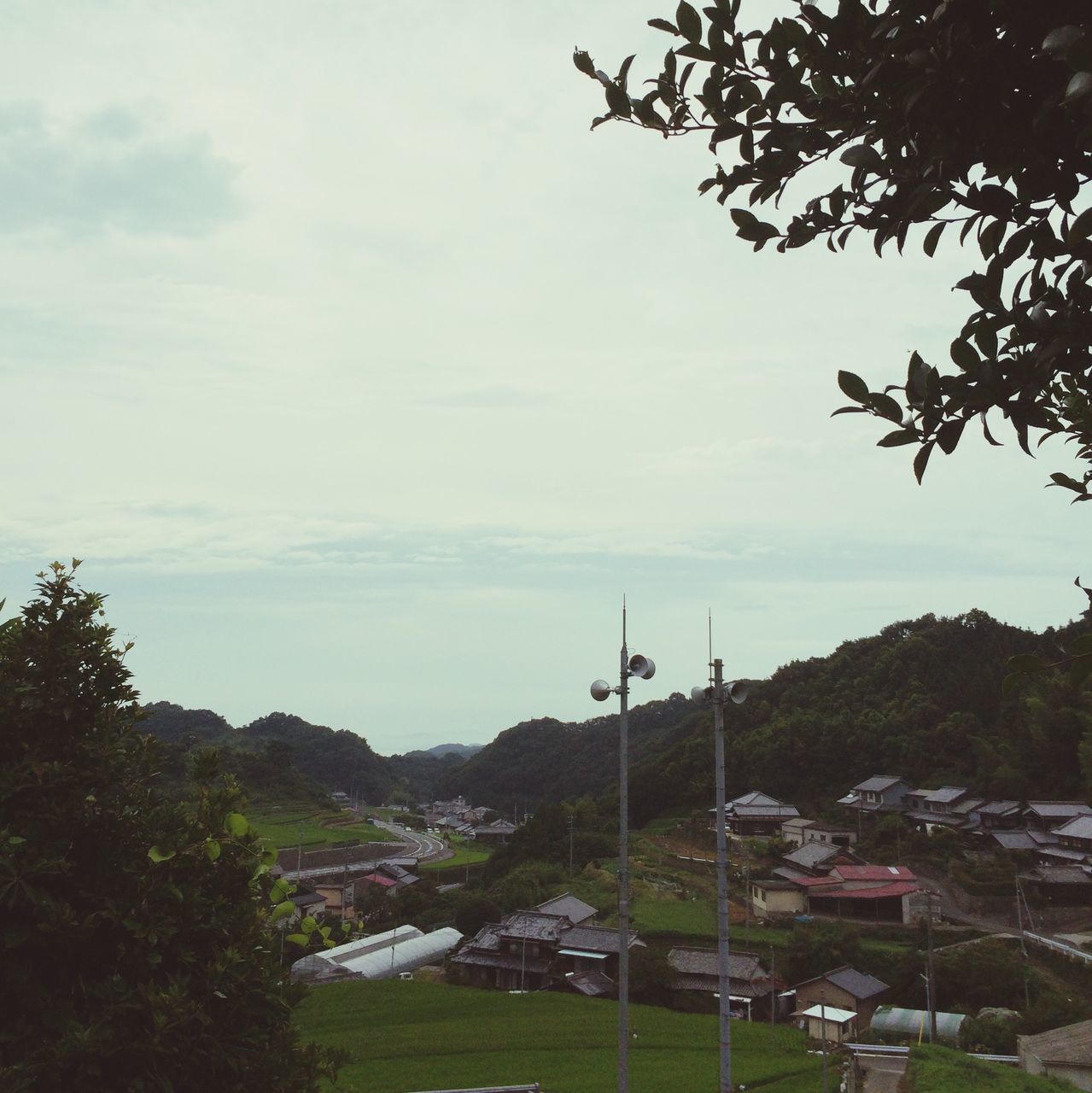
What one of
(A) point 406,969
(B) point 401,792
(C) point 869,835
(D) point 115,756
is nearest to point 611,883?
(A) point 406,969

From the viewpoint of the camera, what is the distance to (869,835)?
51781 millimetres

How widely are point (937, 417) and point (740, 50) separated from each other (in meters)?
1.27

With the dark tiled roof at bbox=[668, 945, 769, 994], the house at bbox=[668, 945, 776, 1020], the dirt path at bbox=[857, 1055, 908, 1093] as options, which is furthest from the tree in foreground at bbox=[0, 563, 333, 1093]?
the dark tiled roof at bbox=[668, 945, 769, 994]

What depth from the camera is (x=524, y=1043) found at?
85.5 ft

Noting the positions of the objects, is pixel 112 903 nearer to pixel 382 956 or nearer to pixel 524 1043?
pixel 524 1043

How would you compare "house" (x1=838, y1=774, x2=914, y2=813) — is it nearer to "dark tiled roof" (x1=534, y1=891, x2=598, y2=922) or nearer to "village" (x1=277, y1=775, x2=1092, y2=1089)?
"village" (x1=277, y1=775, x2=1092, y2=1089)

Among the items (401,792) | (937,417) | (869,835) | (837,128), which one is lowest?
(401,792)

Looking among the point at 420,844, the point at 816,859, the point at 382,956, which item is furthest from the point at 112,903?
the point at 420,844

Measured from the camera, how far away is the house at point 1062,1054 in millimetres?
19859

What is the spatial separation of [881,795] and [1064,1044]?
121ft

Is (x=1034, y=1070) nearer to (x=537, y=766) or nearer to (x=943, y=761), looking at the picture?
(x=943, y=761)

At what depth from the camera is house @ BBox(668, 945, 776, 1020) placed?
3209cm

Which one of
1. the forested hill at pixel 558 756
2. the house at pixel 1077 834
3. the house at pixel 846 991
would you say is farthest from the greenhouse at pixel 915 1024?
the forested hill at pixel 558 756

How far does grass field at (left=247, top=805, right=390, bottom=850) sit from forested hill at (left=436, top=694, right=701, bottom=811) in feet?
68.3
